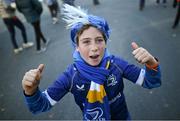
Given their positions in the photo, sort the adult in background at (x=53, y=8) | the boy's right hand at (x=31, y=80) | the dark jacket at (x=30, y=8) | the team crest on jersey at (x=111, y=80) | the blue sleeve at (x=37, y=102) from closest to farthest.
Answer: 1. the boy's right hand at (x=31, y=80)
2. the blue sleeve at (x=37, y=102)
3. the team crest on jersey at (x=111, y=80)
4. the dark jacket at (x=30, y=8)
5. the adult in background at (x=53, y=8)

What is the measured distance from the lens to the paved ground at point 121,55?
14.3 feet

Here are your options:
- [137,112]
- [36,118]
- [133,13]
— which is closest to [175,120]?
[137,112]

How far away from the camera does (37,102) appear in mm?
2178

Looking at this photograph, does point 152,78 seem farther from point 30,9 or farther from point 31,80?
point 30,9

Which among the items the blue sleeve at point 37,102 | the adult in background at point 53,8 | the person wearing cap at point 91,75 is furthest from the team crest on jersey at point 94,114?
the adult in background at point 53,8

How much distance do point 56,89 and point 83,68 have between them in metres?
0.30

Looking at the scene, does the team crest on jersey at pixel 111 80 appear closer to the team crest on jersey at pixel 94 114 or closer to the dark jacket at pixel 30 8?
the team crest on jersey at pixel 94 114

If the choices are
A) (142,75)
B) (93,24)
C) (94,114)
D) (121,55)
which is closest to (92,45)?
(93,24)

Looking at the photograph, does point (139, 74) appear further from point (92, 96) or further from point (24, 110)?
point (24, 110)

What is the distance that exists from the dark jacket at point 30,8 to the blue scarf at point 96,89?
3.92 meters

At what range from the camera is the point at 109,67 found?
91.3 inches

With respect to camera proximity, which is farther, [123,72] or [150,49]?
[150,49]

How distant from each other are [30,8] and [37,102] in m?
4.19

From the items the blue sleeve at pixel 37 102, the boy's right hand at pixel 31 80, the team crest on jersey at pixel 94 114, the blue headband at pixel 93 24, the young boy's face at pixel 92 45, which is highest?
the blue headband at pixel 93 24
